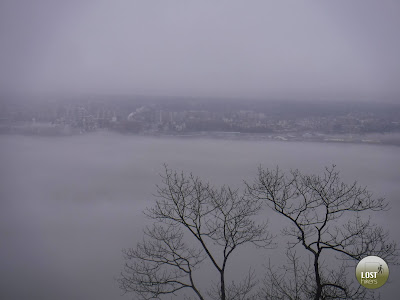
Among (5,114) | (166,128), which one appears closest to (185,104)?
(166,128)

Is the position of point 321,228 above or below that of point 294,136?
below

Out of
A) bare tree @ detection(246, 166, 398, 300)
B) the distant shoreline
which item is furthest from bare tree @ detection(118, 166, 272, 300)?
the distant shoreline

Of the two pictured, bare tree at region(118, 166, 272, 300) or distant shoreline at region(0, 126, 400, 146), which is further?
distant shoreline at region(0, 126, 400, 146)

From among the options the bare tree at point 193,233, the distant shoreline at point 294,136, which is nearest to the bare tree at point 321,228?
the bare tree at point 193,233

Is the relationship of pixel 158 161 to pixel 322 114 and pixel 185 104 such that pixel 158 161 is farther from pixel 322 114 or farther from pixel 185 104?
pixel 322 114

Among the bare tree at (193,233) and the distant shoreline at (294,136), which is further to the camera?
the distant shoreline at (294,136)

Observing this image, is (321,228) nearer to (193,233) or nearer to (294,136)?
(193,233)

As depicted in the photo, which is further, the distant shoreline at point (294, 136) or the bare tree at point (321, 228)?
the distant shoreline at point (294, 136)

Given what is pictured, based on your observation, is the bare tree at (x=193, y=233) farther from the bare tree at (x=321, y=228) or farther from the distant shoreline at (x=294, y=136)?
the distant shoreline at (x=294, y=136)

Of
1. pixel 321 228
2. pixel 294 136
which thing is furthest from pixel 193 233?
pixel 294 136

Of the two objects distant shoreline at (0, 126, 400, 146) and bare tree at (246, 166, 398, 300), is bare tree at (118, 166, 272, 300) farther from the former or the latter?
distant shoreline at (0, 126, 400, 146)

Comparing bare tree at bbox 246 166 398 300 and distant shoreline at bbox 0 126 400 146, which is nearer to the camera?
bare tree at bbox 246 166 398 300
